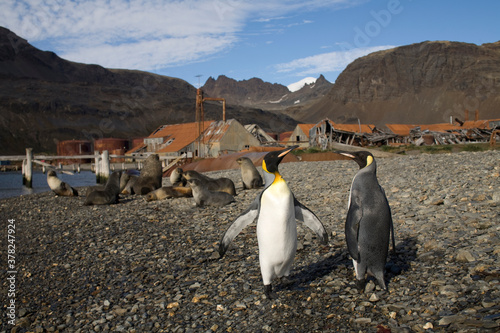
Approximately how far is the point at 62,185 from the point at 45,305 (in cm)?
1116

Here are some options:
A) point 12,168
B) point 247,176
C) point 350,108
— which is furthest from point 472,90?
point 247,176

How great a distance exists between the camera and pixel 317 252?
5355mm

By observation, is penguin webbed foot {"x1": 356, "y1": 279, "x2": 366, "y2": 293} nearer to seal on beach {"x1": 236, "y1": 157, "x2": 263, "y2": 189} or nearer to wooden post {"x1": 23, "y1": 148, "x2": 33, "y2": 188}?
seal on beach {"x1": 236, "y1": 157, "x2": 263, "y2": 189}

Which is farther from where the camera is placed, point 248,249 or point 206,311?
point 248,249

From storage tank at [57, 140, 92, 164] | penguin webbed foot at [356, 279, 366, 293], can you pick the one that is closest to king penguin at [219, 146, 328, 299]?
penguin webbed foot at [356, 279, 366, 293]

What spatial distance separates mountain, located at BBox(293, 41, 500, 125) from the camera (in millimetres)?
127812

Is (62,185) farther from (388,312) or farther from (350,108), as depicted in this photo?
(350,108)

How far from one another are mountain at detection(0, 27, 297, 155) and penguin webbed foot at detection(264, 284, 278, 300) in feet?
298

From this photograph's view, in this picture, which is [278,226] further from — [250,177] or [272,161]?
[250,177]

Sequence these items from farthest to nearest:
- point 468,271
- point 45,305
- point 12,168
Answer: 1. point 12,168
2. point 45,305
3. point 468,271

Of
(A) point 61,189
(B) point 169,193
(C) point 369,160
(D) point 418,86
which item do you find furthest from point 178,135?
(D) point 418,86

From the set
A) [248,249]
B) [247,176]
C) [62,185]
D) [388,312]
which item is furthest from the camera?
[62,185]

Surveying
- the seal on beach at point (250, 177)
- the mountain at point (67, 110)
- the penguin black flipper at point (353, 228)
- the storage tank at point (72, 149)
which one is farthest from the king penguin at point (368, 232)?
the mountain at point (67, 110)

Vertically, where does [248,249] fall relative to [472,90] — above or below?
below
